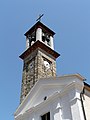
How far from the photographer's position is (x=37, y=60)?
63.8 feet

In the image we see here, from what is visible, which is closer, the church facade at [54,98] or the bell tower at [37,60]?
the church facade at [54,98]

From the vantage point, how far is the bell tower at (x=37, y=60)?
1838 centimetres

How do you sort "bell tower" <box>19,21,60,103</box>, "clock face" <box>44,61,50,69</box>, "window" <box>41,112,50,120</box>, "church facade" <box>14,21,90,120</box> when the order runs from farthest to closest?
"clock face" <box>44,61,50,69</box> < "bell tower" <box>19,21,60,103</box> < "window" <box>41,112,50,120</box> < "church facade" <box>14,21,90,120</box>

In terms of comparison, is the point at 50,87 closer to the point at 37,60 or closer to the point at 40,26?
the point at 37,60

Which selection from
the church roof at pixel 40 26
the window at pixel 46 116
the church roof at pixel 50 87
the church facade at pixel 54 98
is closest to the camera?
the church facade at pixel 54 98

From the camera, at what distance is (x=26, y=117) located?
1337 centimetres

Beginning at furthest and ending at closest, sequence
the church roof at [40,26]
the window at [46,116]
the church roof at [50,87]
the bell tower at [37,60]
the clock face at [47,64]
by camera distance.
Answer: the church roof at [40,26], the clock face at [47,64], the bell tower at [37,60], the window at [46,116], the church roof at [50,87]

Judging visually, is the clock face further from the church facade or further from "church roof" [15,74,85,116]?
"church roof" [15,74,85,116]

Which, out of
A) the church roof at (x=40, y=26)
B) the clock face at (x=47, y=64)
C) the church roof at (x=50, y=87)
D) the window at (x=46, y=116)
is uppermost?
the church roof at (x=40, y=26)

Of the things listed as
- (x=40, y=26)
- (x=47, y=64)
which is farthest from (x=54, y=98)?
(x=40, y=26)

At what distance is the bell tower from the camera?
18.4 m

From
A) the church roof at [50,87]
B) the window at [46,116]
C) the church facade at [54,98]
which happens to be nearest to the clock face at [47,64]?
the church facade at [54,98]

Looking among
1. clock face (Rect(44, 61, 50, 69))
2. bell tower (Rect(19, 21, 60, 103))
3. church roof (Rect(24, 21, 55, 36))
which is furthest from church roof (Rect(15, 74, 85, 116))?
church roof (Rect(24, 21, 55, 36))

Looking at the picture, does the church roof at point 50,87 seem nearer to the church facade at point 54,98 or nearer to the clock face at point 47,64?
the church facade at point 54,98
